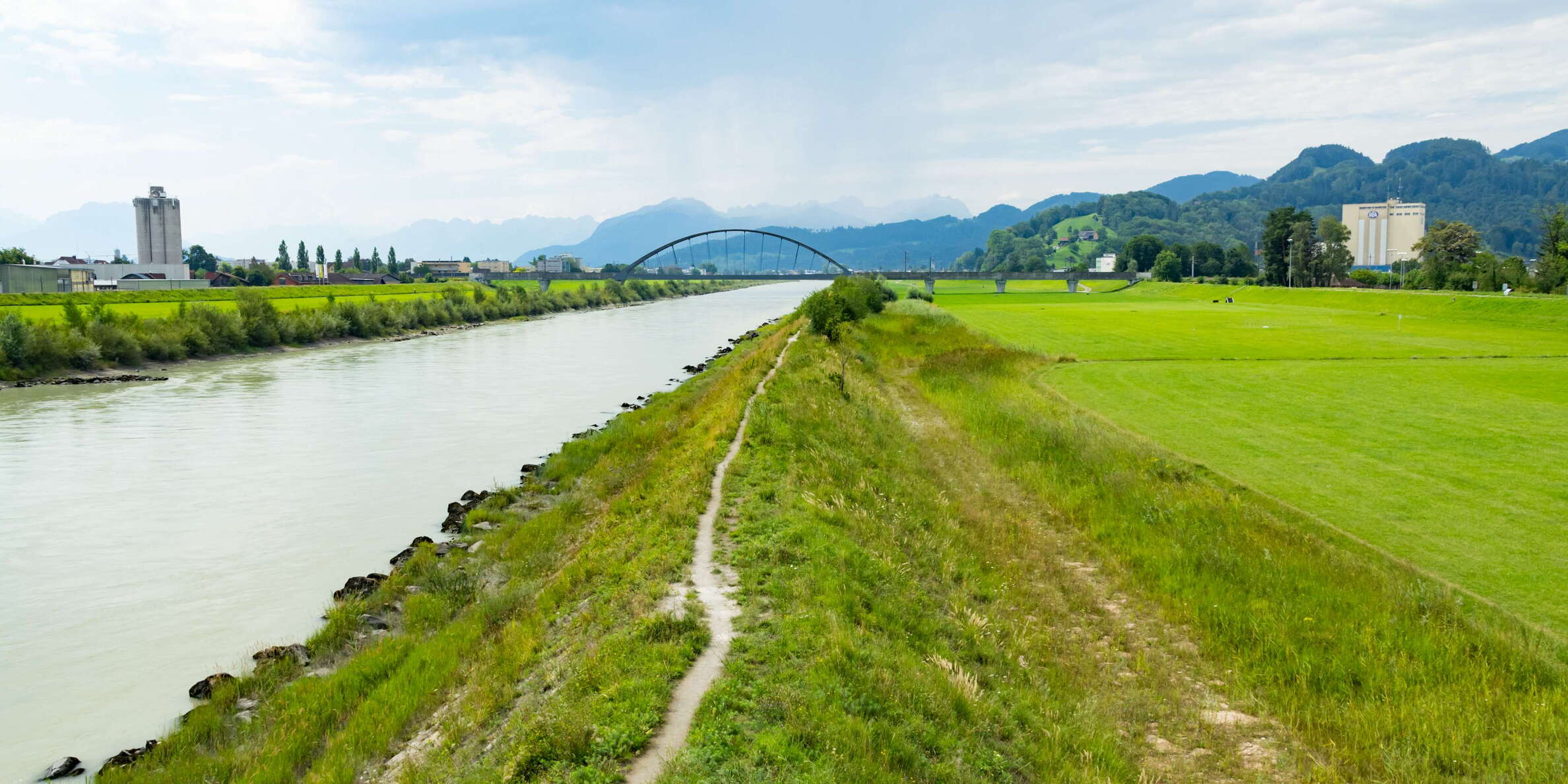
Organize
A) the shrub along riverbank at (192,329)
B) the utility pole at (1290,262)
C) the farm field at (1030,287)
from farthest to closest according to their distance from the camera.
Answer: the farm field at (1030,287)
the utility pole at (1290,262)
the shrub along riverbank at (192,329)

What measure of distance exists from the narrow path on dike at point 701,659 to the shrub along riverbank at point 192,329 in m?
49.4

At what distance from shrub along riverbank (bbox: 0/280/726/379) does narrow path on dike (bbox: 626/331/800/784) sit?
4944 cm

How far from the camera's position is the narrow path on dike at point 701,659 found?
22.9ft

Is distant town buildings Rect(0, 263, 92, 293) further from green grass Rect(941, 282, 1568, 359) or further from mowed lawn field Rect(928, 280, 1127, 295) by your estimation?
mowed lawn field Rect(928, 280, 1127, 295)

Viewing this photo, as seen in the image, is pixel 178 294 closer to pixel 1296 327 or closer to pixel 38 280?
pixel 38 280

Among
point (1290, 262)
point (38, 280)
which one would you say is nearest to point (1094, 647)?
point (38, 280)

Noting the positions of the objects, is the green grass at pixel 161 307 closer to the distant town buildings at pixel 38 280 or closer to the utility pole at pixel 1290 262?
the distant town buildings at pixel 38 280

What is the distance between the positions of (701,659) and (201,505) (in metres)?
18.0

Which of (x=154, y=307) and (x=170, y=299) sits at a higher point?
(x=170, y=299)

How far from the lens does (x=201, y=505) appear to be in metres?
21.2

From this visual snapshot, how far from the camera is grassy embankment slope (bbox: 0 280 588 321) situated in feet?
221

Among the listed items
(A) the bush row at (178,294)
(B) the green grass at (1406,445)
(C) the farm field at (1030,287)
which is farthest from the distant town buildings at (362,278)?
(B) the green grass at (1406,445)

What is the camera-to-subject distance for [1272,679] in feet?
32.0

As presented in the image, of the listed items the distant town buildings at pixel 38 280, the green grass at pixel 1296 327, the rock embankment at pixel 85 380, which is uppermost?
the distant town buildings at pixel 38 280
